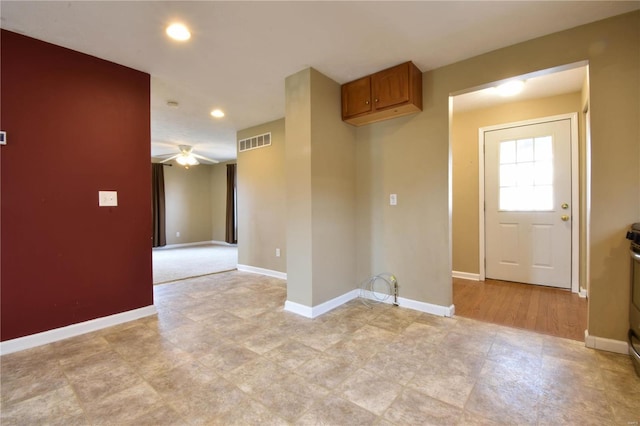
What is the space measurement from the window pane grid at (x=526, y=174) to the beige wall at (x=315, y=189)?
2.49m

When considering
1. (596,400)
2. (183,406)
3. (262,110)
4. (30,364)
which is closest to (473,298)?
(596,400)

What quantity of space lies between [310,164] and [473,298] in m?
2.53

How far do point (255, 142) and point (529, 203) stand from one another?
14.1 ft

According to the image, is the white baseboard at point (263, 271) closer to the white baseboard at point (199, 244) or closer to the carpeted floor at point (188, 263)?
the carpeted floor at point (188, 263)

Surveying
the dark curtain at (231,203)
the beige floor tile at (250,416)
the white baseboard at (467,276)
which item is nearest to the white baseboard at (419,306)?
the white baseboard at (467,276)

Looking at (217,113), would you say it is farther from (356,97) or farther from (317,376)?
(317,376)

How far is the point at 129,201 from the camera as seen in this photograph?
2.88 metres

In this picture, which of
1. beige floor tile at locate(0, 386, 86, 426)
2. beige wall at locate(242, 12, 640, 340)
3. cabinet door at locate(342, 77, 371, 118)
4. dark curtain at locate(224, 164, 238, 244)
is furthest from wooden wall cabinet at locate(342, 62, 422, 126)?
dark curtain at locate(224, 164, 238, 244)

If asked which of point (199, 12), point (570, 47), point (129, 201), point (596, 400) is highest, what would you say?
point (199, 12)

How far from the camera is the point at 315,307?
9.68ft

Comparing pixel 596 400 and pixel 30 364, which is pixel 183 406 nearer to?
pixel 30 364

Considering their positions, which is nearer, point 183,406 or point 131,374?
point 183,406

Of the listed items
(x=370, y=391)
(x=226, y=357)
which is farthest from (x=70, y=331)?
(x=370, y=391)

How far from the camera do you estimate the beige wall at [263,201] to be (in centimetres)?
465
